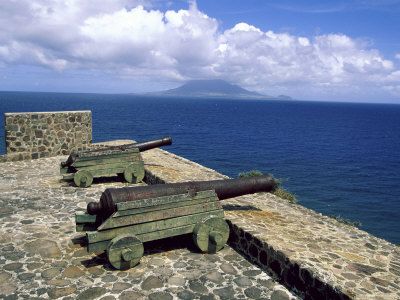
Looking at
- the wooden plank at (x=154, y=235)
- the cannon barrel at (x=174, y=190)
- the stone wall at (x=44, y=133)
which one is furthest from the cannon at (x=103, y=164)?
the wooden plank at (x=154, y=235)

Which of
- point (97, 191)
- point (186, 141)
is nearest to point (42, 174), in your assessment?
point (97, 191)

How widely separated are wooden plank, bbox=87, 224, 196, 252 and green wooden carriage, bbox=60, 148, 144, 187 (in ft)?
15.9

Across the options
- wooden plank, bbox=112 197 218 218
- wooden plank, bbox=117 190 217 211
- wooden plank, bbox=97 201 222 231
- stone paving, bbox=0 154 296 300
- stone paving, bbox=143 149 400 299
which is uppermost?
wooden plank, bbox=117 190 217 211

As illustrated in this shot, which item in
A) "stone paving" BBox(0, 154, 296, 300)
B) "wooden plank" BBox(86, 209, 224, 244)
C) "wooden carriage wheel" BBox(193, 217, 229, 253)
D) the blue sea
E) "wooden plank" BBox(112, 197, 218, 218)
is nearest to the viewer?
"stone paving" BBox(0, 154, 296, 300)

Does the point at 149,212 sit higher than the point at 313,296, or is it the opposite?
the point at 149,212

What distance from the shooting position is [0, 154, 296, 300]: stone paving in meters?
5.23

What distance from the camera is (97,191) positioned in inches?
397

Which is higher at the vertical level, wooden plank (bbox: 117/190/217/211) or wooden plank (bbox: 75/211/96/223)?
wooden plank (bbox: 117/190/217/211)

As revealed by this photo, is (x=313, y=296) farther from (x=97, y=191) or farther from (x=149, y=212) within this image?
(x=97, y=191)

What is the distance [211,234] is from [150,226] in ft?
3.59

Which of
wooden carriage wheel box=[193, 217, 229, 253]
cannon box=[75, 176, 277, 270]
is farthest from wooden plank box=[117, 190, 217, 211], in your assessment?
wooden carriage wheel box=[193, 217, 229, 253]

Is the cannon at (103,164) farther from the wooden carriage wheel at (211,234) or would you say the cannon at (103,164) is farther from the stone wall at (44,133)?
the wooden carriage wheel at (211,234)

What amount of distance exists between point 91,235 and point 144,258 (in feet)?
3.68

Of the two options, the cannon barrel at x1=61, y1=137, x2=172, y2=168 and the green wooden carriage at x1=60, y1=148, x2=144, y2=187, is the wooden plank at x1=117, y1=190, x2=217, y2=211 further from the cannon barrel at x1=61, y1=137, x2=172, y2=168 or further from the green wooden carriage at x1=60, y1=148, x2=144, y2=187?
the cannon barrel at x1=61, y1=137, x2=172, y2=168
